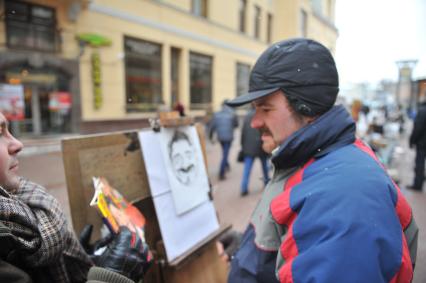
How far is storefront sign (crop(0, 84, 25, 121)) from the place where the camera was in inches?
295

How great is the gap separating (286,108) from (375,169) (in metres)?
0.35

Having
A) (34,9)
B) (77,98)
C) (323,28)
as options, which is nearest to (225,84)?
(77,98)

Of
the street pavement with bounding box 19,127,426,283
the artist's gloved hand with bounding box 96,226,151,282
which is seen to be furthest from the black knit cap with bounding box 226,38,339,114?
the artist's gloved hand with bounding box 96,226,151,282

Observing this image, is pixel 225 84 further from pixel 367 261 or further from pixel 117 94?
pixel 367 261

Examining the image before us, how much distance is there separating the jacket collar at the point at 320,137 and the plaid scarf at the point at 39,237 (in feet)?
2.76

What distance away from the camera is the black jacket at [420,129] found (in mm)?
4469

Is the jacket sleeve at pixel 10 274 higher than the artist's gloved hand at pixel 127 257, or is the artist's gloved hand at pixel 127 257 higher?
the jacket sleeve at pixel 10 274

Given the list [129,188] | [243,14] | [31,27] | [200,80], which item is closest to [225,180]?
[129,188]

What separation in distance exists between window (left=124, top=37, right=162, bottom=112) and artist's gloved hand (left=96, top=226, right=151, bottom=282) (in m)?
8.73

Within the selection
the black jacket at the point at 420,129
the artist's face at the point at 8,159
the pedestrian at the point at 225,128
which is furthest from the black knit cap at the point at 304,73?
the pedestrian at the point at 225,128

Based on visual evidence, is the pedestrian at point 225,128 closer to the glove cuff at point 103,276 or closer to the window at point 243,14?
the glove cuff at point 103,276

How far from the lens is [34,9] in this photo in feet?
25.6

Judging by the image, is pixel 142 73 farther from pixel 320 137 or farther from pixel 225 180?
pixel 320 137

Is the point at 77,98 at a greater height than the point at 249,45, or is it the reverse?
the point at 249,45
